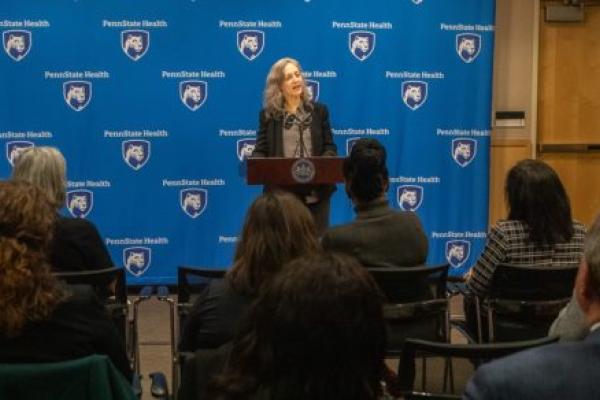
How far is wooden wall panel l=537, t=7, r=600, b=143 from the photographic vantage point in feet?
22.6

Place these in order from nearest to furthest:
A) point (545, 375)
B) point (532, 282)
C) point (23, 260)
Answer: point (545, 375)
point (23, 260)
point (532, 282)

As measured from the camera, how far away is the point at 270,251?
245 centimetres

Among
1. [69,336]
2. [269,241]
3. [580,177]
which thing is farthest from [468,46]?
[69,336]

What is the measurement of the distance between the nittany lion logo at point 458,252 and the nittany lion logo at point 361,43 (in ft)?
5.31

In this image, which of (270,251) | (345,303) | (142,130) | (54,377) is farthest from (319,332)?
(142,130)

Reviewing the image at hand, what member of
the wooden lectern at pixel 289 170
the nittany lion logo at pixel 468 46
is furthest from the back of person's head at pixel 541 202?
the nittany lion logo at pixel 468 46

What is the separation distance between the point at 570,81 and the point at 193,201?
3.22 metres

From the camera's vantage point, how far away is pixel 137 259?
641cm

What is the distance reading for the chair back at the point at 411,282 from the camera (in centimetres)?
307

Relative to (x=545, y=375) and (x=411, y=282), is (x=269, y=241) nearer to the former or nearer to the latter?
(x=411, y=282)

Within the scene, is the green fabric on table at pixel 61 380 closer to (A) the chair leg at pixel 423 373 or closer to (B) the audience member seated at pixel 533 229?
(A) the chair leg at pixel 423 373

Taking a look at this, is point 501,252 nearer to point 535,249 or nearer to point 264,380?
point 535,249

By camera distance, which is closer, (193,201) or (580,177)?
(193,201)

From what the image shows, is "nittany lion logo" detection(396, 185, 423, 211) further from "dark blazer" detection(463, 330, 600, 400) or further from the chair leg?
"dark blazer" detection(463, 330, 600, 400)
